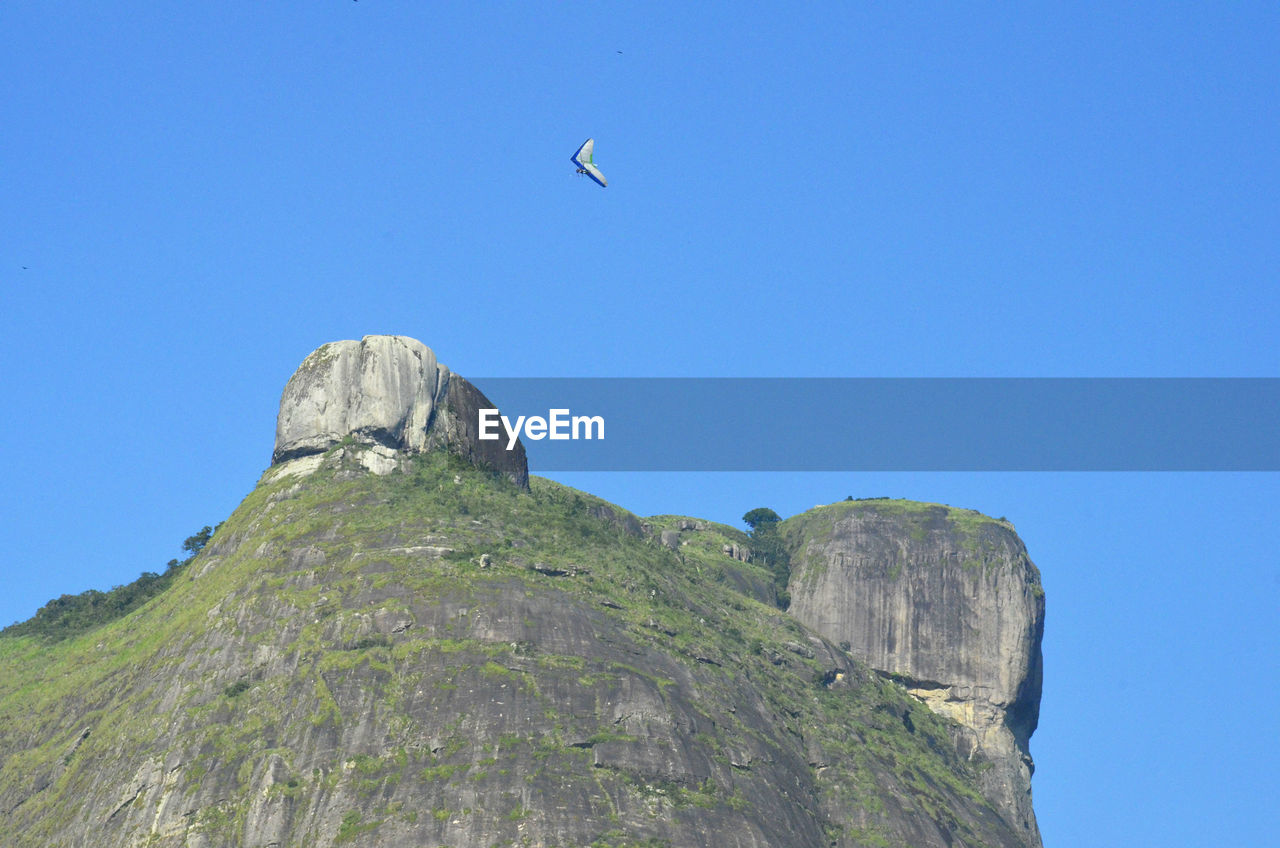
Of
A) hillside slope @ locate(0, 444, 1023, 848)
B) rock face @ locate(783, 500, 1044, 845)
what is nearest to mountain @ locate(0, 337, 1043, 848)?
hillside slope @ locate(0, 444, 1023, 848)

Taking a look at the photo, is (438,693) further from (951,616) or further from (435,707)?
(951,616)

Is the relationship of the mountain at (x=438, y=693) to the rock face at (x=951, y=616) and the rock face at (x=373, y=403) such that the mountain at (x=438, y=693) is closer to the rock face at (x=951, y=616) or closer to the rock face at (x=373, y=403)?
the rock face at (x=373, y=403)

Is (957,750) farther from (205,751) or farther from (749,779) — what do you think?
(205,751)

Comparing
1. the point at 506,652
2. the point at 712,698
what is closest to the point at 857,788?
the point at 712,698

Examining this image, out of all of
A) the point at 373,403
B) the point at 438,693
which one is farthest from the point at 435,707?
the point at 373,403

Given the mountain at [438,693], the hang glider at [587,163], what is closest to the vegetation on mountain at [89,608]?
the mountain at [438,693]

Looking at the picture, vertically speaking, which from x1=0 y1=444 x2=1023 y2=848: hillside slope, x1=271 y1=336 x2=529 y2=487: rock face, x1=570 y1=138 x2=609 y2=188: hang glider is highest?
x1=570 y1=138 x2=609 y2=188: hang glider

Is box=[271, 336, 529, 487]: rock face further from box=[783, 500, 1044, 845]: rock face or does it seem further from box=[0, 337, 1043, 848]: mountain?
box=[783, 500, 1044, 845]: rock face
